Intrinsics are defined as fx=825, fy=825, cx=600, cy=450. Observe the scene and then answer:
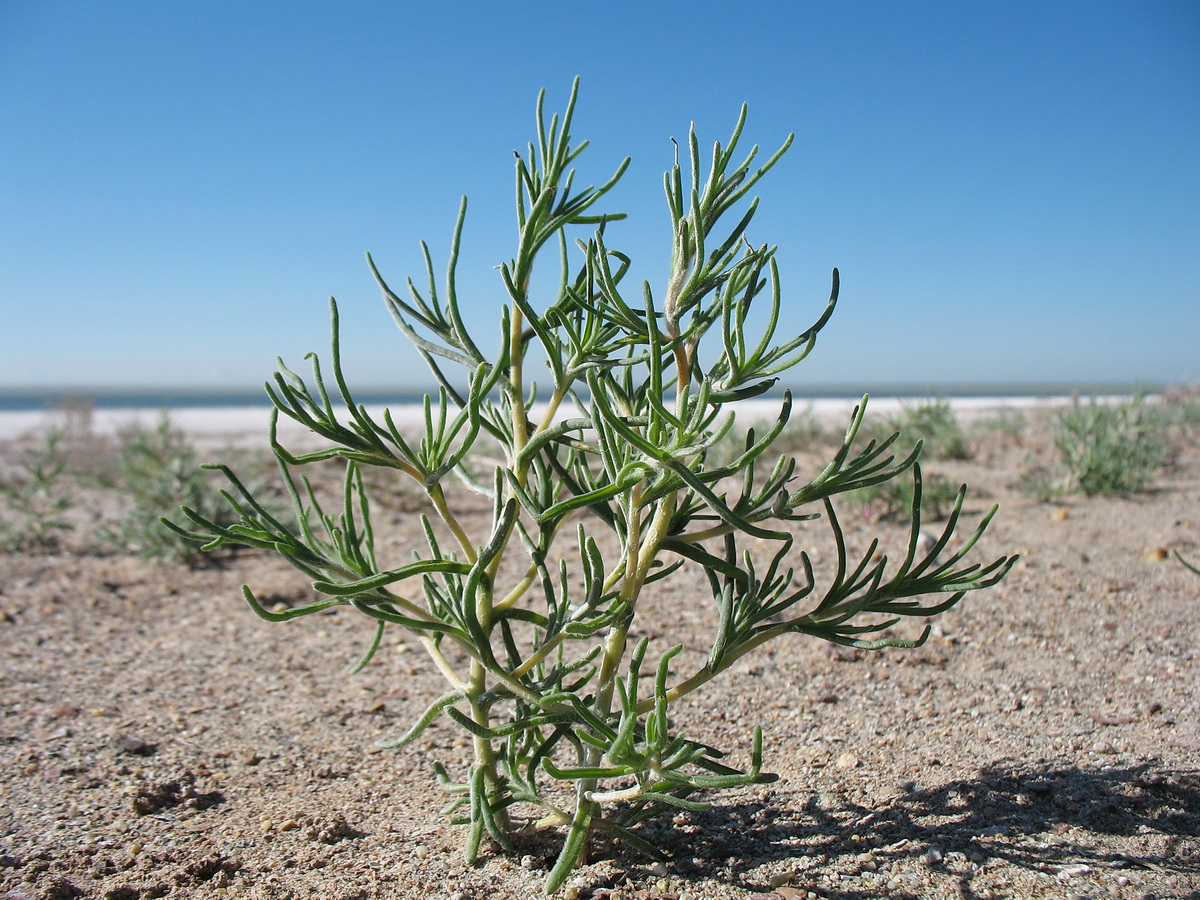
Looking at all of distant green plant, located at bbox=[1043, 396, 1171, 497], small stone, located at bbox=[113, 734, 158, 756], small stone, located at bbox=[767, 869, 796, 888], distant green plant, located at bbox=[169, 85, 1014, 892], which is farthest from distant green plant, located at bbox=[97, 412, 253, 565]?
distant green plant, located at bbox=[1043, 396, 1171, 497]

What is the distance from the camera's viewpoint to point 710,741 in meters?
2.30

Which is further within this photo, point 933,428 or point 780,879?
point 933,428

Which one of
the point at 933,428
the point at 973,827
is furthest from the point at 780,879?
the point at 933,428

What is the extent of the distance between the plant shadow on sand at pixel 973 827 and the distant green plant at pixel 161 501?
348 centimetres

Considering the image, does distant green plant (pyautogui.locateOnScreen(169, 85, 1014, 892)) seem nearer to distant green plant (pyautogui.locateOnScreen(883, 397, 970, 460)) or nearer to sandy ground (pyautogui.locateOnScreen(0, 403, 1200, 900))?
sandy ground (pyautogui.locateOnScreen(0, 403, 1200, 900))

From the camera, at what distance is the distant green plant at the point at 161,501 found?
4484mm

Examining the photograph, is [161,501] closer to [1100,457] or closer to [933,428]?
[933,428]

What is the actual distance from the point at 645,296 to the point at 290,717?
1997mm

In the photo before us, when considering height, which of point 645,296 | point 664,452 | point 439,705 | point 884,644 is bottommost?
Answer: point 439,705

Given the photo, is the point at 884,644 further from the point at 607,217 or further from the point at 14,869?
the point at 14,869

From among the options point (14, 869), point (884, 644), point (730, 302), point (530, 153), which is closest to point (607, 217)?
point (530, 153)

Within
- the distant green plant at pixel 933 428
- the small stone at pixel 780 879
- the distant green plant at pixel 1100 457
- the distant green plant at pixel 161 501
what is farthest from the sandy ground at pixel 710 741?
the distant green plant at pixel 933 428

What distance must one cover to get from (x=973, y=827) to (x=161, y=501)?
462 cm

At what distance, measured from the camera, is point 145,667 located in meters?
3.03
